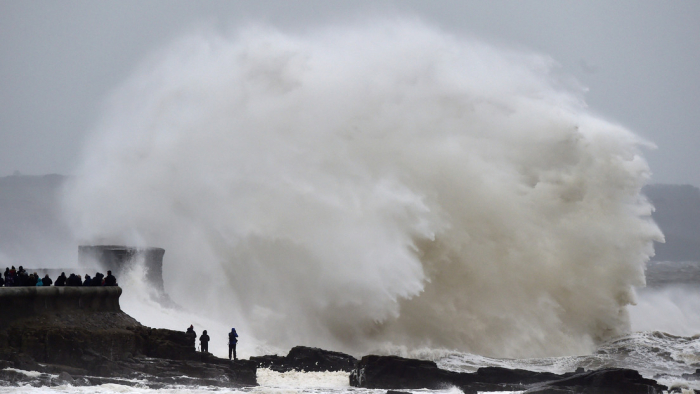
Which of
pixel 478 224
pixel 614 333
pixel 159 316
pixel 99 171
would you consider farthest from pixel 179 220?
pixel 614 333

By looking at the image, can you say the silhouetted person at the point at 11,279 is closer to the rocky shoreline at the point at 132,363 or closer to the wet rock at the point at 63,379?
the rocky shoreline at the point at 132,363

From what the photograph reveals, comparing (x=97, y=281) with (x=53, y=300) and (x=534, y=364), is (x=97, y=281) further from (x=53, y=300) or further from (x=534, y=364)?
(x=534, y=364)

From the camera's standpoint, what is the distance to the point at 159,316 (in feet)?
76.4

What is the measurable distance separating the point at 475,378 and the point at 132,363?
709 cm

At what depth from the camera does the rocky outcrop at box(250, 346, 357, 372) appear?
20.5 metres

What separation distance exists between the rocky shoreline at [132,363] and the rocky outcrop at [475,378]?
0.02 meters

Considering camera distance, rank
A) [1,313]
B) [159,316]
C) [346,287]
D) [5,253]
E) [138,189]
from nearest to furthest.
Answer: [1,313] < [159,316] < [346,287] < [138,189] < [5,253]

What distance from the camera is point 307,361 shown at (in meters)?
20.7

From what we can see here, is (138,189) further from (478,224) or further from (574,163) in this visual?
(574,163)

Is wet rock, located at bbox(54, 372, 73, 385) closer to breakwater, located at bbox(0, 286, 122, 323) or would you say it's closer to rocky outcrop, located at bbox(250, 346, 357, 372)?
breakwater, located at bbox(0, 286, 122, 323)

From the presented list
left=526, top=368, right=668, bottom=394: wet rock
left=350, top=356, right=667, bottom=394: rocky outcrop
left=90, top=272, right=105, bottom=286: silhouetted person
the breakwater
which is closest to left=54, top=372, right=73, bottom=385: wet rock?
the breakwater

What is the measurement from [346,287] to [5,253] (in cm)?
2040

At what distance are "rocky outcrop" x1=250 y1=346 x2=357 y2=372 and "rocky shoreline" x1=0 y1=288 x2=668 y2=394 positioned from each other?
0.38m

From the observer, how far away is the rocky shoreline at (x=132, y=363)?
17.1m
